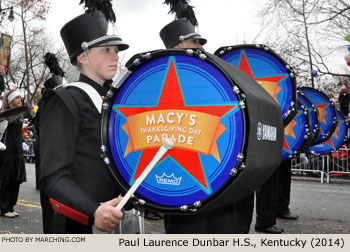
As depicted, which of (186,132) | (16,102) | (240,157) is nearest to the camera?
(240,157)

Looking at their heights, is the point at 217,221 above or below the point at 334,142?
below

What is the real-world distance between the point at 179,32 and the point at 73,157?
1.80 m

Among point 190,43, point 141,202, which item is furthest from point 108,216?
point 190,43

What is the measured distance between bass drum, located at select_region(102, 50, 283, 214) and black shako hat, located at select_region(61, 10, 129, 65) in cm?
57

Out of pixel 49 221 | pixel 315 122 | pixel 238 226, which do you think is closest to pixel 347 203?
pixel 315 122

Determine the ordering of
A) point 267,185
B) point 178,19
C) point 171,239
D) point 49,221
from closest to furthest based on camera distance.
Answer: point 171,239 < point 178,19 < point 49,221 < point 267,185

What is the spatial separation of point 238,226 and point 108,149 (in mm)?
700

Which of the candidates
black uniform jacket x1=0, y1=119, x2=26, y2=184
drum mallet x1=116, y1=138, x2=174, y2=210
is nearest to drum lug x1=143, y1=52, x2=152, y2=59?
drum mallet x1=116, y1=138, x2=174, y2=210

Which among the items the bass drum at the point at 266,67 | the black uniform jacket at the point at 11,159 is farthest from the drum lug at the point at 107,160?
the black uniform jacket at the point at 11,159

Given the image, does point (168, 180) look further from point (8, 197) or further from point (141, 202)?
point (8, 197)

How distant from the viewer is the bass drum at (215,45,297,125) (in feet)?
11.7

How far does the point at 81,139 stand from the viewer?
7.09ft

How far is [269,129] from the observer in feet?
5.90

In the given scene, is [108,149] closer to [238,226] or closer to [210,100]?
[210,100]
